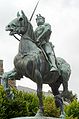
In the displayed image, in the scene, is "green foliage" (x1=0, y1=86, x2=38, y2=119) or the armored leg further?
"green foliage" (x1=0, y1=86, x2=38, y2=119)

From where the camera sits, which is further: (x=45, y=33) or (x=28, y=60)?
(x=45, y=33)

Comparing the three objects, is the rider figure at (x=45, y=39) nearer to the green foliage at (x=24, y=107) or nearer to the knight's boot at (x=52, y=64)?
the knight's boot at (x=52, y=64)

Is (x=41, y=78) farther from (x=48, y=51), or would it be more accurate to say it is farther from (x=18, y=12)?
(x=18, y=12)

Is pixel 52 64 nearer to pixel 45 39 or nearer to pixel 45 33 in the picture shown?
pixel 45 39

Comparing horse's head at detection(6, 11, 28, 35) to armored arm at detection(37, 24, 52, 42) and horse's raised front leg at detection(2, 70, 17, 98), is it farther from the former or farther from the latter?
horse's raised front leg at detection(2, 70, 17, 98)

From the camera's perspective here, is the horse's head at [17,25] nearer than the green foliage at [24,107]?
Yes

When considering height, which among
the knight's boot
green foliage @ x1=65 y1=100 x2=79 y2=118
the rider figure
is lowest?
green foliage @ x1=65 y1=100 x2=79 y2=118

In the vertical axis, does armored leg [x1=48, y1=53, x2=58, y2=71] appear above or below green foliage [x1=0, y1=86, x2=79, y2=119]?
above

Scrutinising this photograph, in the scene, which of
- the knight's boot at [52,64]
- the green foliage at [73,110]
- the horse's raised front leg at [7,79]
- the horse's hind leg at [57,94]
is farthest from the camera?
the green foliage at [73,110]

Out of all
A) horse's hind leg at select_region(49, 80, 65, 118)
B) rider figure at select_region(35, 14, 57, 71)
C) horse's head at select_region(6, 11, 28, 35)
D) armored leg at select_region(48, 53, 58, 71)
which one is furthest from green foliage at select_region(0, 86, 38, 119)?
horse's head at select_region(6, 11, 28, 35)

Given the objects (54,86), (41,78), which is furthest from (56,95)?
(41,78)

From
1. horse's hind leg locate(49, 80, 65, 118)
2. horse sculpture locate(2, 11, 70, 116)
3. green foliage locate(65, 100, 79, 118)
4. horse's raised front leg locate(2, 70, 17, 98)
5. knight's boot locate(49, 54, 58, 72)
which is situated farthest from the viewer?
green foliage locate(65, 100, 79, 118)

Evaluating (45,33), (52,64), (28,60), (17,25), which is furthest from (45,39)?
(28,60)

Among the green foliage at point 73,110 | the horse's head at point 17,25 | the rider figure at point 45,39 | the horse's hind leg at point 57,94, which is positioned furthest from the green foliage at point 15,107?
the horse's head at point 17,25
